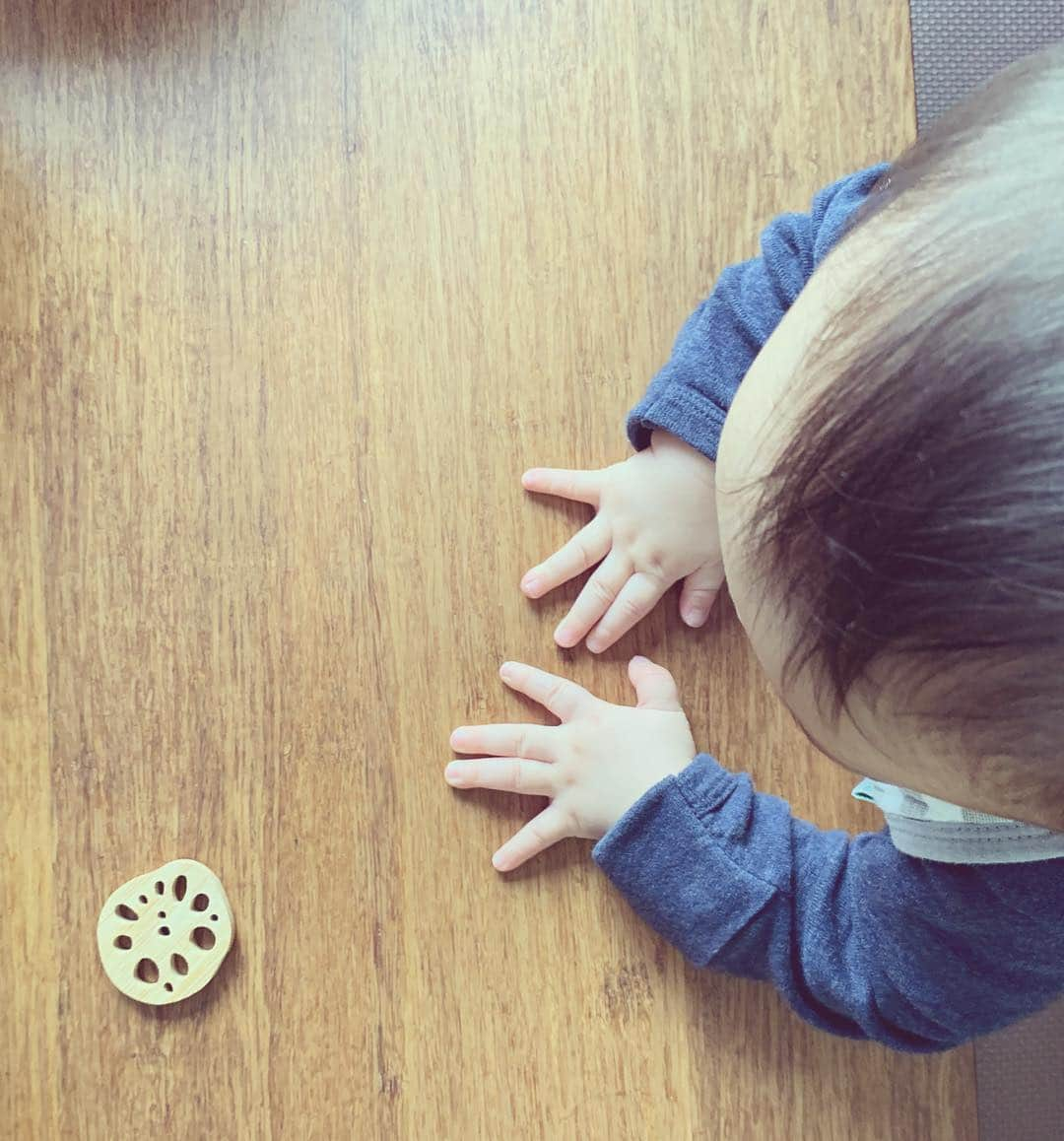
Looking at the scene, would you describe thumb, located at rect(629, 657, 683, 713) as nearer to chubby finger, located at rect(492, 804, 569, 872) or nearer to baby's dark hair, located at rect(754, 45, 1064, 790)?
chubby finger, located at rect(492, 804, 569, 872)

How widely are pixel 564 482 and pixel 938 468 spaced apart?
23cm

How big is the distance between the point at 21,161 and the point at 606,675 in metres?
0.36

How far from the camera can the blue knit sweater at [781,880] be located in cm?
42

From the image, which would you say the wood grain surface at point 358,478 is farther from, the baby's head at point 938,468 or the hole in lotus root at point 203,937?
the baby's head at point 938,468

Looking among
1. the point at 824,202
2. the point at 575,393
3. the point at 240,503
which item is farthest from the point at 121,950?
the point at 824,202

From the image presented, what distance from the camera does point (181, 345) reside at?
1.51 ft

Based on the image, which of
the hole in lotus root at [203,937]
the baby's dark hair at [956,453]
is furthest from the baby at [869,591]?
the hole in lotus root at [203,937]

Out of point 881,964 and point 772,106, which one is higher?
point 772,106

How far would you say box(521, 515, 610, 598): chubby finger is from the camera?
464 millimetres

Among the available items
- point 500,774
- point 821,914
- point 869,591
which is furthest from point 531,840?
point 869,591

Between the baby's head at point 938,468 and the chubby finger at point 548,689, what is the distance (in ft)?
0.56

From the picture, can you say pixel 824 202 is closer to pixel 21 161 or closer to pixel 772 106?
pixel 772 106

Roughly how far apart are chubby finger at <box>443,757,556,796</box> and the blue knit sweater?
0.04 m

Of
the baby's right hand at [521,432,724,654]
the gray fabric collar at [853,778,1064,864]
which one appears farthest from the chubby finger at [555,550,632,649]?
the gray fabric collar at [853,778,1064,864]
